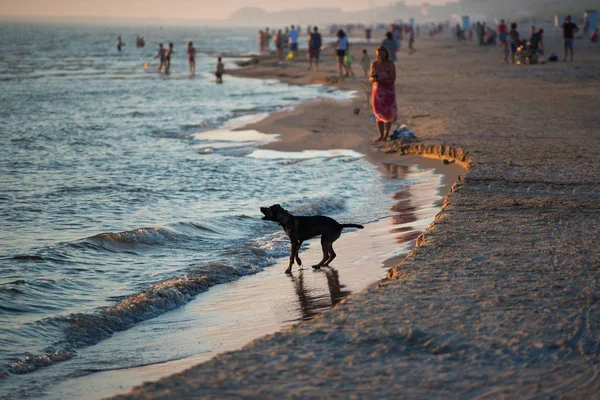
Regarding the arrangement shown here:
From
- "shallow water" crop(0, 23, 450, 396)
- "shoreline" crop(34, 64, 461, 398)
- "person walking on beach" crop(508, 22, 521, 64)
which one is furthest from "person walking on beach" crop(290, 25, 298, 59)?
"shoreline" crop(34, 64, 461, 398)

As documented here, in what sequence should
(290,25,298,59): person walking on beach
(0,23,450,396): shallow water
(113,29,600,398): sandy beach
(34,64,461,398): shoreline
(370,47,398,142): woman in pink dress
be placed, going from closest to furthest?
(113,29,600,398): sandy beach < (34,64,461,398): shoreline < (0,23,450,396): shallow water < (370,47,398,142): woman in pink dress < (290,25,298,59): person walking on beach

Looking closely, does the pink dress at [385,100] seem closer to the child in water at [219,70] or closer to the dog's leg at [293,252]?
the dog's leg at [293,252]

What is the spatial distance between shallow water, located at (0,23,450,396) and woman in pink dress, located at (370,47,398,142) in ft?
3.05

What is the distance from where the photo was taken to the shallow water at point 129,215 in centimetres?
588

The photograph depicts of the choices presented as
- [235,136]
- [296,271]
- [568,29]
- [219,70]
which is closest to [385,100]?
[235,136]

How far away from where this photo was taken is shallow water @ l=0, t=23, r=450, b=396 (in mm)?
5879

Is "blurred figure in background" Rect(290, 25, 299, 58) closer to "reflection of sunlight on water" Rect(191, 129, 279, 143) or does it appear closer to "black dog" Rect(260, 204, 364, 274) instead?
"reflection of sunlight on water" Rect(191, 129, 279, 143)

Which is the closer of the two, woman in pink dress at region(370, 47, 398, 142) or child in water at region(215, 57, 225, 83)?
woman in pink dress at region(370, 47, 398, 142)

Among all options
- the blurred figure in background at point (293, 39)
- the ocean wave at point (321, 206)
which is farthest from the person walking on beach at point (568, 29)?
the ocean wave at point (321, 206)

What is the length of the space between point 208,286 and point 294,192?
419 cm

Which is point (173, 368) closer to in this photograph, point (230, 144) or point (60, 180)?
point (60, 180)

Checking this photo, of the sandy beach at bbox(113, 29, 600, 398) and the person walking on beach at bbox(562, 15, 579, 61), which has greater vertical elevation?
the person walking on beach at bbox(562, 15, 579, 61)

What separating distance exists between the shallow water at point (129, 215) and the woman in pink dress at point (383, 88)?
930 millimetres

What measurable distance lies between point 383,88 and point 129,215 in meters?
5.56
